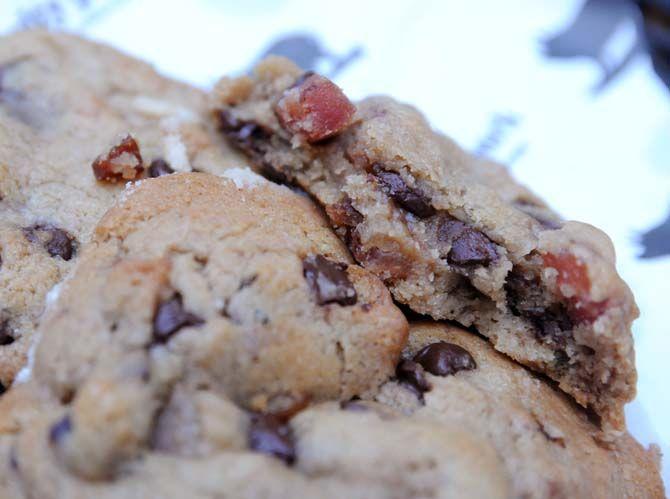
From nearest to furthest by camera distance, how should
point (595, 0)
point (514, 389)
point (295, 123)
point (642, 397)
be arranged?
point (514, 389) → point (295, 123) → point (642, 397) → point (595, 0)

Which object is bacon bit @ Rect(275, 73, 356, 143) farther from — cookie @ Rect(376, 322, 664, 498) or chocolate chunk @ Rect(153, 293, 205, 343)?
chocolate chunk @ Rect(153, 293, 205, 343)

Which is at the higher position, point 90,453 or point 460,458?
point 460,458

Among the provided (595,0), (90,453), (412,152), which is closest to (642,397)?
(412,152)

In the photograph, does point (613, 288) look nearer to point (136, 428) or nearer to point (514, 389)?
point (514, 389)

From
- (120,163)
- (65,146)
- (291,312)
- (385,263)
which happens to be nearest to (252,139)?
(120,163)

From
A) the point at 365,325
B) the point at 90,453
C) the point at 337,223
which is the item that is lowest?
the point at 90,453

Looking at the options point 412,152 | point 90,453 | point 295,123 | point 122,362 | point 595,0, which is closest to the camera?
point 90,453

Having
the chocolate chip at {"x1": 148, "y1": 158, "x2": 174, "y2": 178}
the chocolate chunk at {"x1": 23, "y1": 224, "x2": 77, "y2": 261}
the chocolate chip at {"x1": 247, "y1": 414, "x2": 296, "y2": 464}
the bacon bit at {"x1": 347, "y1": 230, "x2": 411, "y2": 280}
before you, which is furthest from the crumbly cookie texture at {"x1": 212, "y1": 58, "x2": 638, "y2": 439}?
the chocolate chunk at {"x1": 23, "y1": 224, "x2": 77, "y2": 261}
